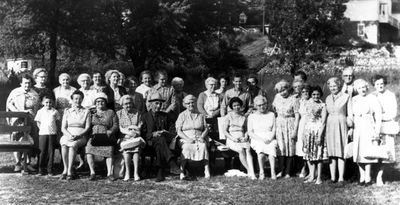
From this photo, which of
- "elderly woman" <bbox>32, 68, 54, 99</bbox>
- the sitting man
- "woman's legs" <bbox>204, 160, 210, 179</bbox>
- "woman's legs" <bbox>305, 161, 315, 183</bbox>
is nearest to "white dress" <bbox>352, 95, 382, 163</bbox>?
"woman's legs" <bbox>305, 161, 315, 183</bbox>

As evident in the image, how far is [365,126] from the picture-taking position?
7758mm

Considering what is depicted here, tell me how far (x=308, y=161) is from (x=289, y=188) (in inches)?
32.3

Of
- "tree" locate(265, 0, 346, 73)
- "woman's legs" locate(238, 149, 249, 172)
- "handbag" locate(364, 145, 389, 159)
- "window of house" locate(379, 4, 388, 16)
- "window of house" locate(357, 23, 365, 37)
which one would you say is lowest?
"woman's legs" locate(238, 149, 249, 172)

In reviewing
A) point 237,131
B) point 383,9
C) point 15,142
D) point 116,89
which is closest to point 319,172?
point 237,131

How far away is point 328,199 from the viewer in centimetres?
675

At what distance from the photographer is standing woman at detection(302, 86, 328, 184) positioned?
314 inches

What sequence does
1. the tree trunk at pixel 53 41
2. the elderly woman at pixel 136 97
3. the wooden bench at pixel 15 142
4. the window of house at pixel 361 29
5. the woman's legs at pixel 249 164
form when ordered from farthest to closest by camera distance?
1. the window of house at pixel 361 29
2. the tree trunk at pixel 53 41
3. the elderly woman at pixel 136 97
4. the woman's legs at pixel 249 164
5. the wooden bench at pixel 15 142

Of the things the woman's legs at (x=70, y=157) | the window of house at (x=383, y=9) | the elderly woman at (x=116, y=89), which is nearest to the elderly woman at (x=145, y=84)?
the elderly woman at (x=116, y=89)

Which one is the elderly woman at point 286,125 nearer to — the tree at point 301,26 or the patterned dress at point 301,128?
the patterned dress at point 301,128

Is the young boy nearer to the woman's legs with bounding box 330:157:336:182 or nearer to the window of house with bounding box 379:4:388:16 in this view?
the woman's legs with bounding box 330:157:336:182

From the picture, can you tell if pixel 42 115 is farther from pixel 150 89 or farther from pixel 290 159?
pixel 290 159

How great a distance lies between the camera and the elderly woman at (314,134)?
799 cm

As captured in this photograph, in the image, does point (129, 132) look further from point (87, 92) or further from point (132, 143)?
point (87, 92)

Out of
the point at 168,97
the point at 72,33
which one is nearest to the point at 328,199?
the point at 168,97
